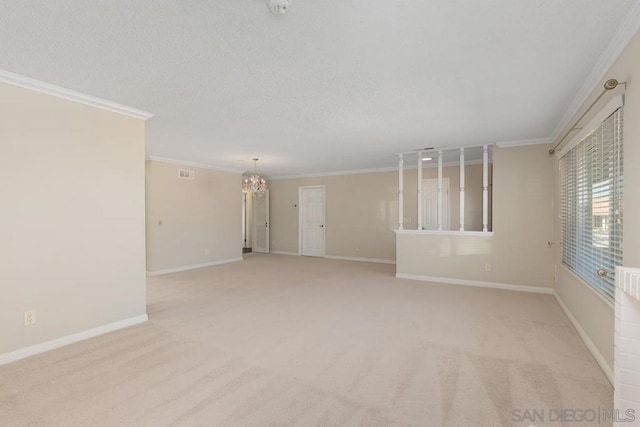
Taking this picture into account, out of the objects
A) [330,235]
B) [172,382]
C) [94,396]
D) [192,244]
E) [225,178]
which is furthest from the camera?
[330,235]

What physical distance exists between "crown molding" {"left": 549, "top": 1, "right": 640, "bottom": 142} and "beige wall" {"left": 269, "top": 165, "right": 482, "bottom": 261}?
11.1 feet

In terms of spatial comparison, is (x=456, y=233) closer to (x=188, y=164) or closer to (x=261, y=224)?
(x=188, y=164)

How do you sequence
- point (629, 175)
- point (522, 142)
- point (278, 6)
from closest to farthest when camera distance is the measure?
point (278, 6), point (629, 175), point (522, 142)

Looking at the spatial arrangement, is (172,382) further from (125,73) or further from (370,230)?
(370,230)

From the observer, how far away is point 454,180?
6.80m

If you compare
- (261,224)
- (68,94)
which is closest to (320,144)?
(68,94)

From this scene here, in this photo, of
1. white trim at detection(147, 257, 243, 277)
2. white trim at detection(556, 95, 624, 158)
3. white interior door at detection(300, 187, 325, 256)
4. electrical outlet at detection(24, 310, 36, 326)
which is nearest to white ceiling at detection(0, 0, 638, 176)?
white trim at detection(556, 95, 624, 158)

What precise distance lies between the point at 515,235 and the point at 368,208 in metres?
3.50

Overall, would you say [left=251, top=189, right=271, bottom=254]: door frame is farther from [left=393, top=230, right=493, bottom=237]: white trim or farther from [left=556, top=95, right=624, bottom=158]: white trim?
[left=556, top=95, right=624, bottom=158]: white trim

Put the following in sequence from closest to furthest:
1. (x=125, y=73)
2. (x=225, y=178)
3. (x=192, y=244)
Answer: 1. (x=125, y=73)
2. (x=192, y=244)
3. (x=225, y=178)

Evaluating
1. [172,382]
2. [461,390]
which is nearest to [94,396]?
[172,382]

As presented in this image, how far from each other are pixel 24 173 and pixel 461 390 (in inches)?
151

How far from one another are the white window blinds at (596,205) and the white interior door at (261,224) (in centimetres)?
730

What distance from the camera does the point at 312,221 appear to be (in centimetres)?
868
